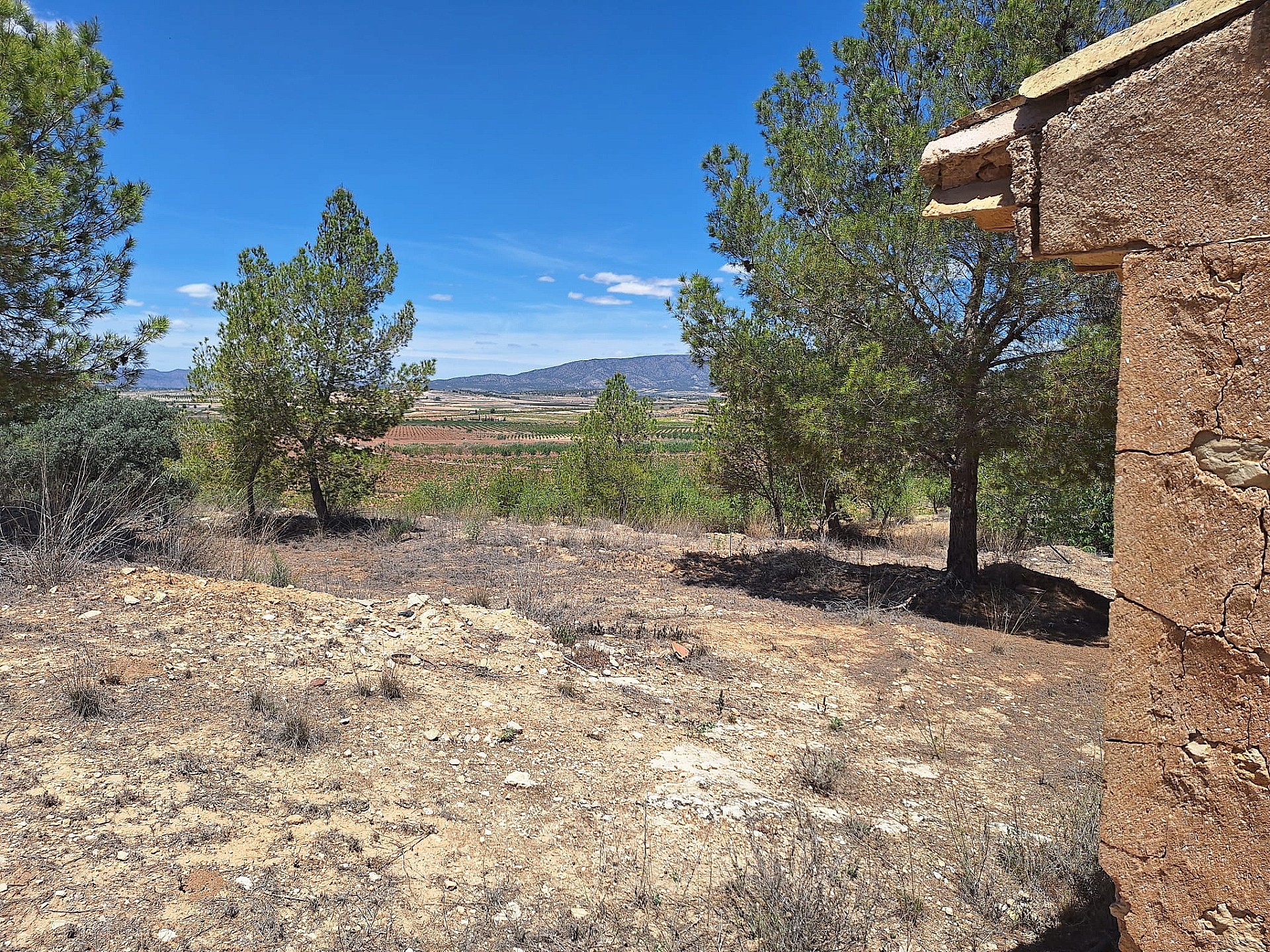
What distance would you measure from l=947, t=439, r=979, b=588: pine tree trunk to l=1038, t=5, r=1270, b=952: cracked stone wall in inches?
244

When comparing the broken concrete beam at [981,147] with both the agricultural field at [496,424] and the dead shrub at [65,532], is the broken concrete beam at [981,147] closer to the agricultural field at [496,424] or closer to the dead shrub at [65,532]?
the dead shrub at [65,532]

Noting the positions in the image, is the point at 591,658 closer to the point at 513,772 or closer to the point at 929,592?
the point at 513,772

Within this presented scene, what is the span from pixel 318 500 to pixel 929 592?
405 inches

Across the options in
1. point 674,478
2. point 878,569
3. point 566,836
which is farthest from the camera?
point 674,478

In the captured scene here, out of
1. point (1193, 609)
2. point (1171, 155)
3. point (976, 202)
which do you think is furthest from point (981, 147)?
point (1193, 609)

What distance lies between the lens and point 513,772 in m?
3.90

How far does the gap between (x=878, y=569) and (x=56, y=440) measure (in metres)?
12.3

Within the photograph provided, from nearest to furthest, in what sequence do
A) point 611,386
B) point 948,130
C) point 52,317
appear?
point 948,130
point 52,317
point 611,386

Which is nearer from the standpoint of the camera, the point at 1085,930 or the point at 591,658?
the point at 1085,930

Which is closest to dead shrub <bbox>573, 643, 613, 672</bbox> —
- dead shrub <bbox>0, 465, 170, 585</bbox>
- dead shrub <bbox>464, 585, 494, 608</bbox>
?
dead shrub <bbox>464, 585, 494, 608</bbox>

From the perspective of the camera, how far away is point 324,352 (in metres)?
11.7

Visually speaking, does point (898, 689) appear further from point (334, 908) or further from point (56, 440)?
point (56, 440)

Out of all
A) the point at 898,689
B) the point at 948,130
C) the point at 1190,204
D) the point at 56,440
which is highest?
the point at 948,130

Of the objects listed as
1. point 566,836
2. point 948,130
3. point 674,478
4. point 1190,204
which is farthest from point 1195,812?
point 674,478
